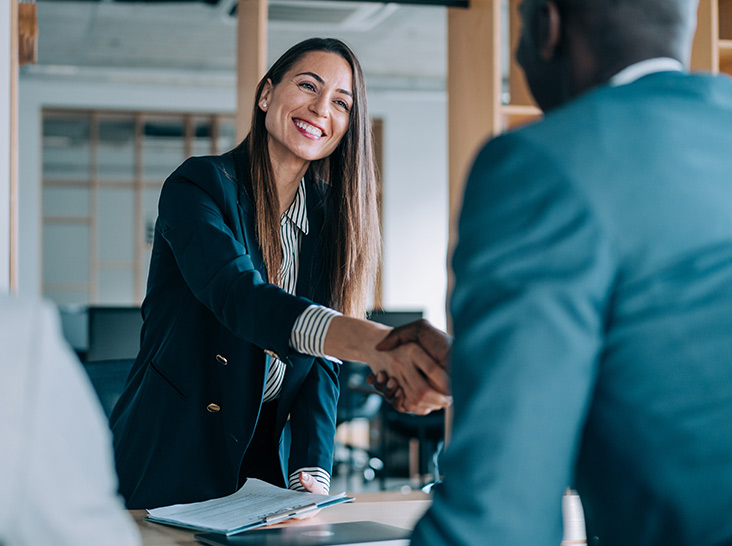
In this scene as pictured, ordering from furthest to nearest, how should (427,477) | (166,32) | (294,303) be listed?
(166,32) → (427,477) → (294,303)

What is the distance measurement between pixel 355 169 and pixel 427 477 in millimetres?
4180

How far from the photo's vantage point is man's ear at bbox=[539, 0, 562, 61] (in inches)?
30.5

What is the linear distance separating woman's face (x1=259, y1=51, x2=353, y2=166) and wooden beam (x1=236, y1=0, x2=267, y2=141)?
1.67 metres

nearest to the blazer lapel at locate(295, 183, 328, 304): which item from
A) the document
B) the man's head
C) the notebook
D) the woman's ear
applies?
the woman's ear

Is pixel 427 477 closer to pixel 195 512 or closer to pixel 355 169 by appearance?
pixel 355 169

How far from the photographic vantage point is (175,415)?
1.60 metres

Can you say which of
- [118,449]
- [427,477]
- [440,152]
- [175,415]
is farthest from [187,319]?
[440,152]

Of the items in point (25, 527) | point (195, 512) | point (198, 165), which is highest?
point (198, 165)

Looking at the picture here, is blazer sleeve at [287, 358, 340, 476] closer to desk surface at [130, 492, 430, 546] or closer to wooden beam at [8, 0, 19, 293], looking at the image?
desk surface at [130, 492, 430, 546]

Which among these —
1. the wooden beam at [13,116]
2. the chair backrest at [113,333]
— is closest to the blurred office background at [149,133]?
the chair backrest at [113,333]

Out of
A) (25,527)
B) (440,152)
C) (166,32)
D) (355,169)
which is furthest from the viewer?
(440,152)

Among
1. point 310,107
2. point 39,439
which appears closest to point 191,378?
point 310,107

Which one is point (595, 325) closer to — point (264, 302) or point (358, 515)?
point (264, 302)

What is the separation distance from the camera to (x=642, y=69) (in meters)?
0.74
